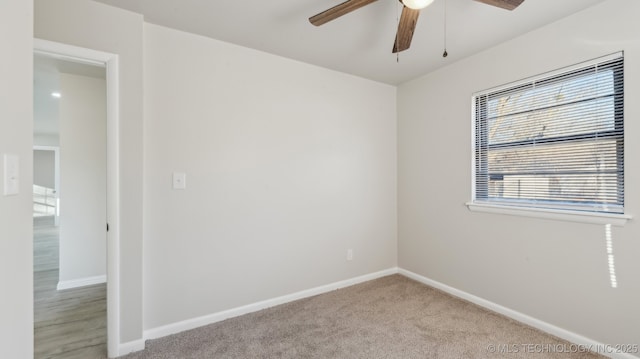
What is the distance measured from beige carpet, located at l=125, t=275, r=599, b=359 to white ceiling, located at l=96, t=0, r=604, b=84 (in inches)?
96.0

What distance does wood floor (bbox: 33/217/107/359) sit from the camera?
6.56 ft

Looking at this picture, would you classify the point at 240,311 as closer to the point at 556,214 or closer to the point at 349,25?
the point at 349,25

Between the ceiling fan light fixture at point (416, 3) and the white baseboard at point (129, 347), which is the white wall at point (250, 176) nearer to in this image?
the white baseboard at point (129, 347)

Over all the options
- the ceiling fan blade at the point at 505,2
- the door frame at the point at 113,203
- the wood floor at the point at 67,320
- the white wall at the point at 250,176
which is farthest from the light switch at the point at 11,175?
the ceiling fan blade at the point at 505,2

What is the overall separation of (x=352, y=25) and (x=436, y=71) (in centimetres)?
135

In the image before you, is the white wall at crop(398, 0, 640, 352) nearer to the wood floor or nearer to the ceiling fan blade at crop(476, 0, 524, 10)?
the ceiling fan blade at crop(476, 0, 524, 10)

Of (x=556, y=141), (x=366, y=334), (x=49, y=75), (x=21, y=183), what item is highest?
(x=49, y=75)

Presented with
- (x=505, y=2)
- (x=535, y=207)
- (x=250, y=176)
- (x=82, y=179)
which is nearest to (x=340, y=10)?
(x=505, y=2)

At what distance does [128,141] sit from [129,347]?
1.48 m

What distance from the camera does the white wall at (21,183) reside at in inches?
31.4

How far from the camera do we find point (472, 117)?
270 centimetres

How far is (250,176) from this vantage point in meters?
2.55

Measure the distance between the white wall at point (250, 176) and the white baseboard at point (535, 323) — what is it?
31.3 inches

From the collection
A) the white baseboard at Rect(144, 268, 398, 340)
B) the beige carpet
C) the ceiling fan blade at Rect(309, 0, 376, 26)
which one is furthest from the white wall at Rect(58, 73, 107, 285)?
the ceiling fan blade at Rect(309, 0, 376, 26)
